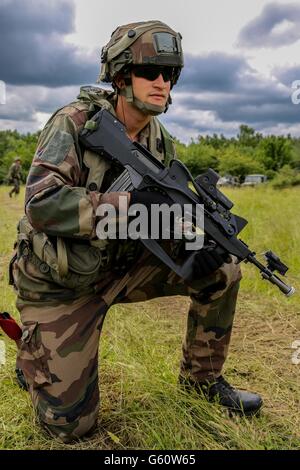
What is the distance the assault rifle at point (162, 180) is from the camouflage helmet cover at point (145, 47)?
0.29 meters

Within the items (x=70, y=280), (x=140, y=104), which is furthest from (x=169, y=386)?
(x=140, y=104)

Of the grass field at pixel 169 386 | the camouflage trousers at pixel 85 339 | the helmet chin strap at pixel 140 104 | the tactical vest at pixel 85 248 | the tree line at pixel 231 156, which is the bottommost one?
the grass field at pixel 169 386

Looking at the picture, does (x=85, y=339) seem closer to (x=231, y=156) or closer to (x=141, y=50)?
(x=141, y=50)

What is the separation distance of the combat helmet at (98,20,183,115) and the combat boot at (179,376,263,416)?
4.66 feet

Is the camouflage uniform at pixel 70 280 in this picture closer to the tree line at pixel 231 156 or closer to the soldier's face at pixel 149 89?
the soldier's face at pixel 149 89

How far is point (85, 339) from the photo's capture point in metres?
2.68

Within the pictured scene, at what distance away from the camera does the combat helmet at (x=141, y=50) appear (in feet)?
8.90

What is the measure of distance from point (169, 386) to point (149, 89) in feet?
4.97

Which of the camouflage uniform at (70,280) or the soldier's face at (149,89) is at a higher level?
the soldier's face at (149,89)

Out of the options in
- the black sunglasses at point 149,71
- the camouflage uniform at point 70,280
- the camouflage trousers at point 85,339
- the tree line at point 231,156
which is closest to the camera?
the camouflage uniform at point 70,280

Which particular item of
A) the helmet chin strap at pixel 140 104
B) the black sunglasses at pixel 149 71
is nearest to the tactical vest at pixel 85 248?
the helmet chin strap at pixel 140 104

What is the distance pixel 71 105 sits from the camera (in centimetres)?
276

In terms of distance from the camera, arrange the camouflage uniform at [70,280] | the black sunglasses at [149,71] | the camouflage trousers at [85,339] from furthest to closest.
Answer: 1. the black sunglasses at [149,71]
2. the camouflage trousers at [85,339]
3. the camouflage uniform at [70,280]

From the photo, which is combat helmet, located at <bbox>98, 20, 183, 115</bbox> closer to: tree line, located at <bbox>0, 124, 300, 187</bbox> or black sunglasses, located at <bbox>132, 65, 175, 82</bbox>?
black sunglasses, located at <bbox>132, 65, 175, 82</bbox>
